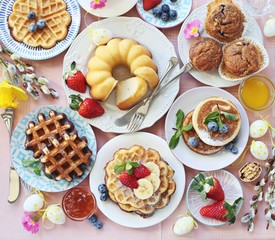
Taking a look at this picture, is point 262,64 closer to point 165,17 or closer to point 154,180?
point 165,17

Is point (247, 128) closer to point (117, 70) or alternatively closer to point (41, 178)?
point (117, 70)

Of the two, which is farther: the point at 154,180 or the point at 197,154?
the point at 197,154

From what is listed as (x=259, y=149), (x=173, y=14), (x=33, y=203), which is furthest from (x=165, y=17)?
(x=33, y=203)

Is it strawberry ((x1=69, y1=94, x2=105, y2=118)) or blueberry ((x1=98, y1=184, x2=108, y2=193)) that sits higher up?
strawberry ((x1=69, y1=94, x2=105, y2=118))

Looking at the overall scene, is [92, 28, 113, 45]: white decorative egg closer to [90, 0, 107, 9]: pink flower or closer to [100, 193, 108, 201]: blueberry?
[90, 0, 107, 9]: pink flower

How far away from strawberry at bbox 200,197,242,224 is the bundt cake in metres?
0.67

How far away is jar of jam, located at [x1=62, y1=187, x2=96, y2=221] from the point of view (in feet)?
8.36

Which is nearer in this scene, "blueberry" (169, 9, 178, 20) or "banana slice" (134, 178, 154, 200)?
"banana slice" (134, 178, 154, 200)

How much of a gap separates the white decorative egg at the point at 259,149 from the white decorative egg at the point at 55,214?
104 centimetres

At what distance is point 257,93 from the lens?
8.59ft

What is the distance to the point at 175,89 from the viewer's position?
8.49 ft

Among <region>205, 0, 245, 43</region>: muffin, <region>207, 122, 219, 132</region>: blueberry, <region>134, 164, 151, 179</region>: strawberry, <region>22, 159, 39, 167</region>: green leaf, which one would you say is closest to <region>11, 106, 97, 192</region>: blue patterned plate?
<region>22, 159, 39, 167</region>: green leaf

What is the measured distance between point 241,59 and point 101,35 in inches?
28.6

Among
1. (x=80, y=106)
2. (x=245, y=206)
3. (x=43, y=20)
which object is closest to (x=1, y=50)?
(x=43, y=20)
